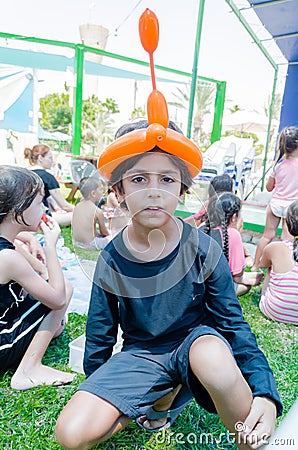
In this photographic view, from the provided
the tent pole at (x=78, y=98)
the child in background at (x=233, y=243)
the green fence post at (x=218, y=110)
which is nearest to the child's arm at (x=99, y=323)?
the child in background at (x=233, y=243)

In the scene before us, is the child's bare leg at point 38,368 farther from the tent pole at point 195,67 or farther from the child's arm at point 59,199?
the tent pole at point 195,67

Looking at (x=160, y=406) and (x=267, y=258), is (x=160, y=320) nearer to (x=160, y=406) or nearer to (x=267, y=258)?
(x=160, y=406)

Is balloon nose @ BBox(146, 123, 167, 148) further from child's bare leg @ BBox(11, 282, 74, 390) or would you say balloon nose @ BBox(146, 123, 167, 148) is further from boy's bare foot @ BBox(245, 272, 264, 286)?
boy's bare foot @ BBox(245, 272, 264, 286)

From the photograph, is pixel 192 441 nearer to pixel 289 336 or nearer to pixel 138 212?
pixel 138 212

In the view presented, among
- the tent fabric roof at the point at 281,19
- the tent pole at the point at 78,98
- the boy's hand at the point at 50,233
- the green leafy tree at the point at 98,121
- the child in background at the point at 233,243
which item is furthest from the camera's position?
the green leafy tree at the point at 98,121

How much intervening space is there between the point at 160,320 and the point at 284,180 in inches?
97.5

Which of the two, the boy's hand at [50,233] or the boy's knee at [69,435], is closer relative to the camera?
the boy's knee at [69,435]

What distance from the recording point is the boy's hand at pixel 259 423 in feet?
3.01

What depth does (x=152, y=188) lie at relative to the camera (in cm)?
105

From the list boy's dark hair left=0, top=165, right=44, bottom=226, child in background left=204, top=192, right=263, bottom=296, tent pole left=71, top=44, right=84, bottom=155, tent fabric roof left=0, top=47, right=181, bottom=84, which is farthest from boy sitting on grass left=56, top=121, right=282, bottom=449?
tent fabric roof left=0, top=47, right=181, bottom=84

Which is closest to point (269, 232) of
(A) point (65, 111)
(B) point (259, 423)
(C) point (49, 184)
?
(C) point (49, 184)

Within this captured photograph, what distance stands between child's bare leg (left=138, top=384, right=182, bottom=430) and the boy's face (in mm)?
552

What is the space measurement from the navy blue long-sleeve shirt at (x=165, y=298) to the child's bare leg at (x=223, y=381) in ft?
0.46

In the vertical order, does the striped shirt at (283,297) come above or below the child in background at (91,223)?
below
